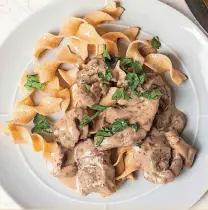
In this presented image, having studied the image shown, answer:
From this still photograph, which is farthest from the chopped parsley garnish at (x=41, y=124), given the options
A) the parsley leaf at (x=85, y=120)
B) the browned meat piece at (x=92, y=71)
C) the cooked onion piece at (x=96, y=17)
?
the cooked onion piece at (x=96, y=17)

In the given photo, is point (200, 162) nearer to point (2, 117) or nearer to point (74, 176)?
point (74, 176)

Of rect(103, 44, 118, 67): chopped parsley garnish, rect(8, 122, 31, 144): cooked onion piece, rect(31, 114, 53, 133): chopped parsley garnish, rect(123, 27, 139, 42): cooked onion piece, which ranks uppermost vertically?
rect(123, 27, 139, 42): cooked onion piece

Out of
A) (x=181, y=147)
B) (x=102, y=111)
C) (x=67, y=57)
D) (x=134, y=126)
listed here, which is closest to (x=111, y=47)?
(x=67, y=57)

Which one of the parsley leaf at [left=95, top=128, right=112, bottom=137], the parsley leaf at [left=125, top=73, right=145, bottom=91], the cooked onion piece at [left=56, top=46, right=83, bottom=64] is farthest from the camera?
the cooked onion piece at [left=56, top=46, right=83, bottom=64]

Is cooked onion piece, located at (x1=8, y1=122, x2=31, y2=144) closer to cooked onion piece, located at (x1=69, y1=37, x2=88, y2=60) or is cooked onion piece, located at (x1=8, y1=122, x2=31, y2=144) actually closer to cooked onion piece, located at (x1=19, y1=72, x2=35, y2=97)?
cooked onion piece, located at (x1=19, y1=72, x2=35, y2=97)

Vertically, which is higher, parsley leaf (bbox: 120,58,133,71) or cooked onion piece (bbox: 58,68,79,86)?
parsley leaf (bbox: 120,58,133,71)

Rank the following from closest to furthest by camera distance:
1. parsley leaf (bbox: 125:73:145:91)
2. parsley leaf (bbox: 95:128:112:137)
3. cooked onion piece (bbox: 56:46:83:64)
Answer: parsley leaf (bbox: 125:73:145:91) < parsley leaf (bbox: 95:128:112:137) < cooked onion piece (bbox: 56:46:83:64)

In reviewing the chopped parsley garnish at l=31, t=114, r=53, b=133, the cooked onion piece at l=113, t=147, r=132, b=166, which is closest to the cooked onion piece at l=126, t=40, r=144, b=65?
the cooked onion piece at l=113, t=147, r=132, b=166
